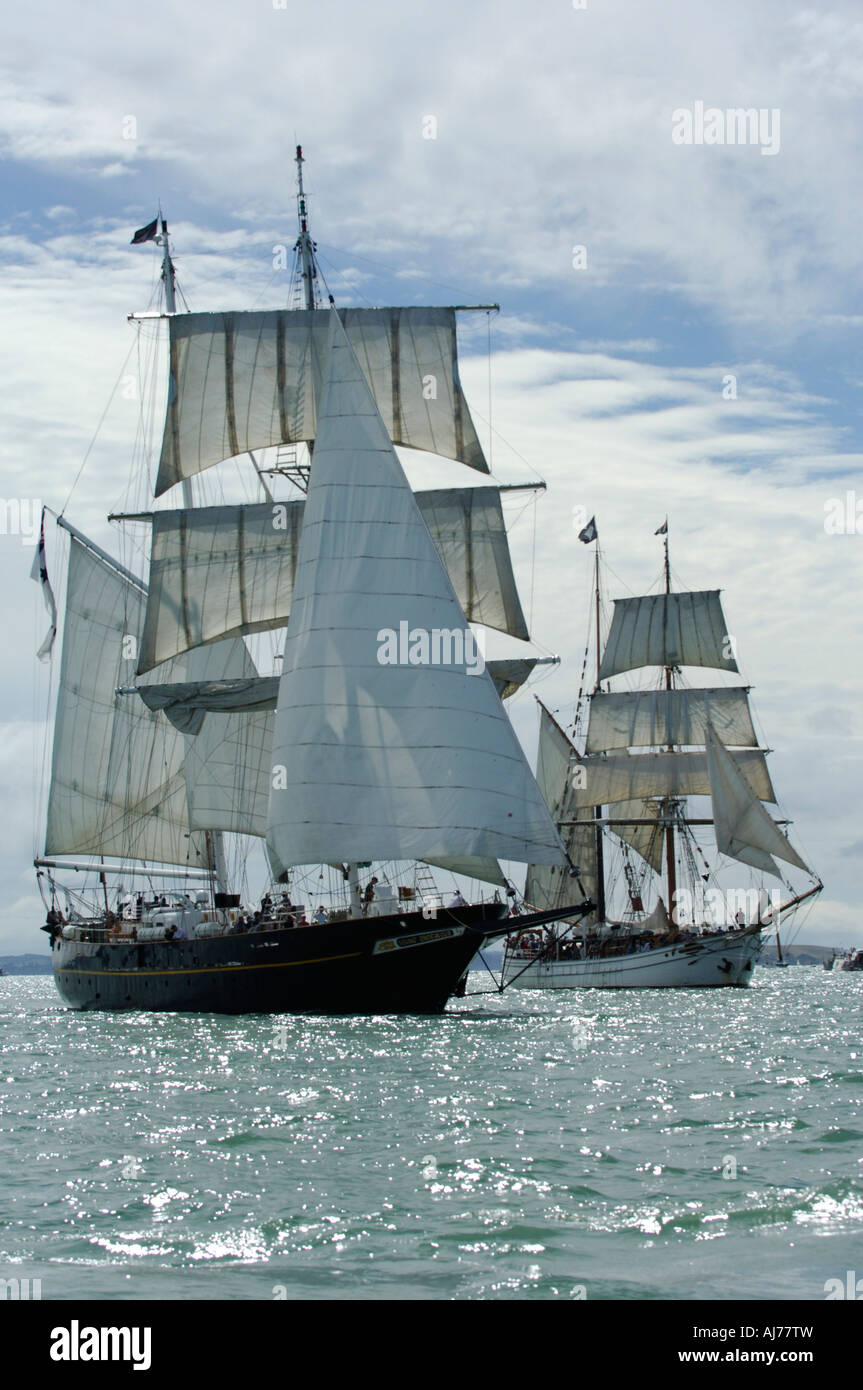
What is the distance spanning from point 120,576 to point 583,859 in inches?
1767

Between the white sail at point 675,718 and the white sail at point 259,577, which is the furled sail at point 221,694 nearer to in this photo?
the white sail at point 259,577

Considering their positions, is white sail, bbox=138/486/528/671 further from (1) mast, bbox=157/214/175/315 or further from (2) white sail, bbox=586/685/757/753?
(2) white sail, bbox=586/685/757/753

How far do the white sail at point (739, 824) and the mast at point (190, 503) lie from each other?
3382cm

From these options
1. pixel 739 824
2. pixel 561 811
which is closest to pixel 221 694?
pixel 739 824

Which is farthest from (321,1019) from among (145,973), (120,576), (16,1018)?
(120,576)

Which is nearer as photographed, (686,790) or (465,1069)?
(465,1069)

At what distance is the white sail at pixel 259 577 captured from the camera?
63688mm

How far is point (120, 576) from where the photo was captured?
71.2 metres

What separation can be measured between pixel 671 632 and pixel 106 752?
1944 inches

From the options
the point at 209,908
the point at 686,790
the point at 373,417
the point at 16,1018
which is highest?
the point at 373,417

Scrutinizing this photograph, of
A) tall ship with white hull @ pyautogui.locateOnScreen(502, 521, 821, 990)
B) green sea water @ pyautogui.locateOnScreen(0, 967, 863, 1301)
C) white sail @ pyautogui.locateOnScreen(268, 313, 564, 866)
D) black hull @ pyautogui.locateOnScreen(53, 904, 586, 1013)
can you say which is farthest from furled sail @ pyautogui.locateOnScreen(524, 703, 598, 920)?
green sea water @ pyautogui.locateOnScreen(0, 967, 863, 1301)

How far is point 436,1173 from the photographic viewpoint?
17.8 meters

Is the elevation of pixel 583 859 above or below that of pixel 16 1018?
above
